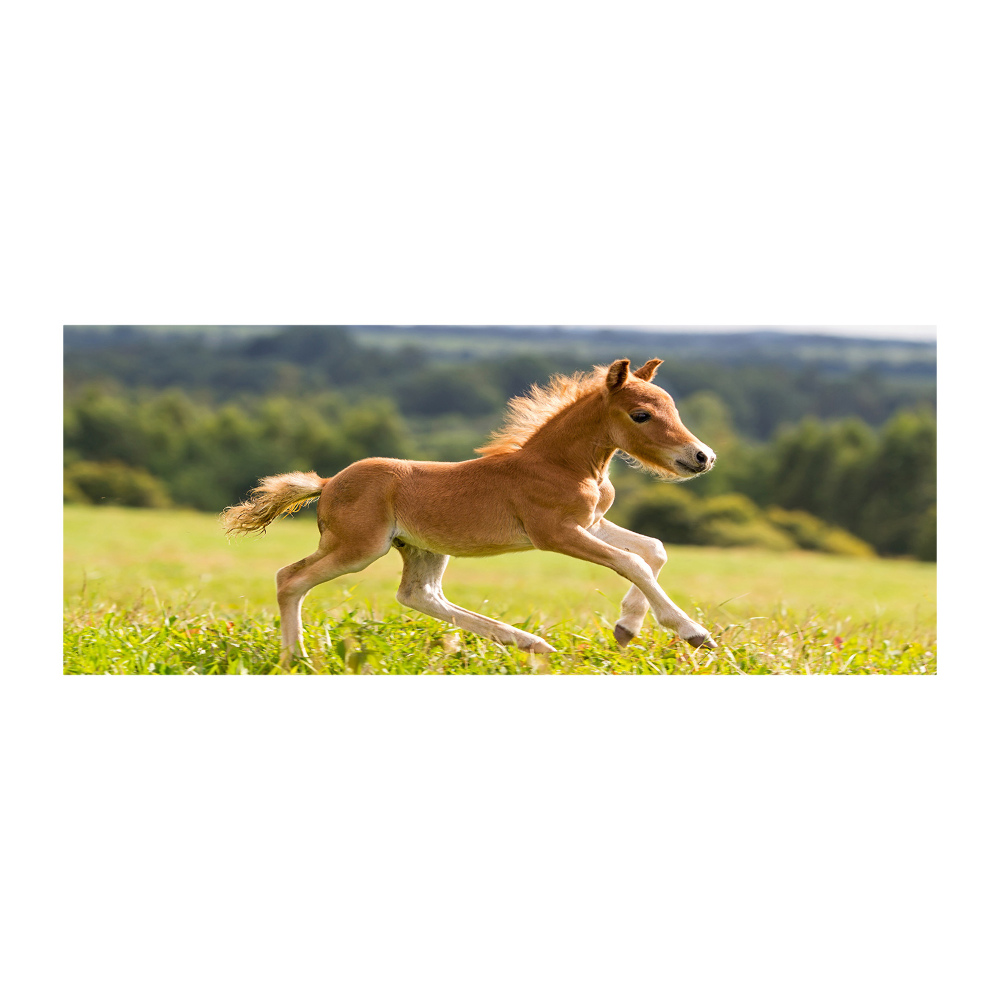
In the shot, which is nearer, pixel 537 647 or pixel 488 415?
pixel 537 647

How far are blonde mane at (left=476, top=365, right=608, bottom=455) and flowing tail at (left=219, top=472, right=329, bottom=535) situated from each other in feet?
2.82

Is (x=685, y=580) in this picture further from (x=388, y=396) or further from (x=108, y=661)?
(x=388, y=396)

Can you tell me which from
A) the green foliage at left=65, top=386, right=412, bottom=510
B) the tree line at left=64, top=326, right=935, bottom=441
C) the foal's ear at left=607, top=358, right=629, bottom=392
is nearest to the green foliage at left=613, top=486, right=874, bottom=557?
the tree line at left=64, top=326, right=935, bottom=441

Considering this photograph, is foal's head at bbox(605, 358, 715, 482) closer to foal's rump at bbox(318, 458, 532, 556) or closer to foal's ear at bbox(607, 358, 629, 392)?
foal's ear at bbox(607, 358, 629, 392)

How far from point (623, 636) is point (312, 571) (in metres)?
1.53

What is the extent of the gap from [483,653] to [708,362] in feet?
48.5

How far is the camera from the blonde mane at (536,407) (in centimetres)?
464

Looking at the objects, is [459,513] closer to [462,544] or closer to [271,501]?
[462,544]

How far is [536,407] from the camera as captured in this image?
4707 mm

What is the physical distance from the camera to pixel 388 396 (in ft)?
57.8

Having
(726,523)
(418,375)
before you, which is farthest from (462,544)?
(418,375)

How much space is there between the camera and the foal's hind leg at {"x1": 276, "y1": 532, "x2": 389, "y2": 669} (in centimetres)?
446

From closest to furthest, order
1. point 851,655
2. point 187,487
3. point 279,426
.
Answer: point 851,655 → point 187,487 → point 279,426

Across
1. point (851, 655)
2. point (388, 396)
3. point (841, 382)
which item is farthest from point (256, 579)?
point (841, 382)
